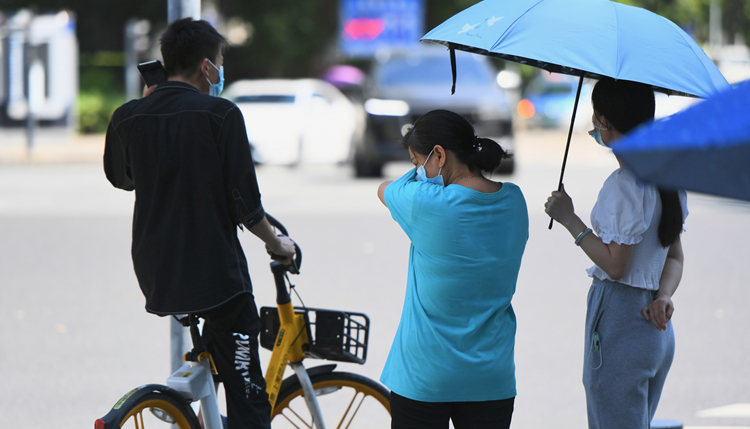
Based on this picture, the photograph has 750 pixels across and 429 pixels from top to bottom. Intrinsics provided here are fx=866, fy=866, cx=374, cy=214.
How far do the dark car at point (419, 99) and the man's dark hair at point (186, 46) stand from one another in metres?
9.90

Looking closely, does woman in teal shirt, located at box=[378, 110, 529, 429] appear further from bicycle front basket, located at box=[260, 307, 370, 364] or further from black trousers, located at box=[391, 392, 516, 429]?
bicycle front basket, located at box=[260, 307, 370, 364]

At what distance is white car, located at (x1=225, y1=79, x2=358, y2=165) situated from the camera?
1540 cm

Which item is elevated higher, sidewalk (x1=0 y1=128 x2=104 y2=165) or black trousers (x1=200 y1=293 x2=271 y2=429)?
black trousers (x1=200 y1=293 x2=271 y2=429)

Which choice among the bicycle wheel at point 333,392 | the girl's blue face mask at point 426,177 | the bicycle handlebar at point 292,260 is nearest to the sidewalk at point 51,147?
the bicycle wheel at point 333,392

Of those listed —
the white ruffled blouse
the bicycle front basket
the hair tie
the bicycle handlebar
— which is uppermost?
the hair tie

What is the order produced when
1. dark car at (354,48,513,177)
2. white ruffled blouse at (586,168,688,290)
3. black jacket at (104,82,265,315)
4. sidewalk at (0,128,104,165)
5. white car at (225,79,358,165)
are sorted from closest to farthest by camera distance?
white ruffled blouse at (586,168,688,290) < black jacket at (104,82,265,315) < dark car at (354,48,513,177) < white car at (225,79,358,165) < sidewalk at (0,128,104,165)

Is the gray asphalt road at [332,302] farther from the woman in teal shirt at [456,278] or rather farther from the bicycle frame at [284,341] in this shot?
the bicycle frame at [284,341]

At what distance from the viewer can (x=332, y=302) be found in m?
6.43

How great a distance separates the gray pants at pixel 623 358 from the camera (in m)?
2.57

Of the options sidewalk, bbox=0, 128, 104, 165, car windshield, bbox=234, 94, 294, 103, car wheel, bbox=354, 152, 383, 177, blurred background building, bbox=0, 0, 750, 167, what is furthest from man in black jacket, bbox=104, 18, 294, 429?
sidewalk, bbox=0, 128, 104, 165

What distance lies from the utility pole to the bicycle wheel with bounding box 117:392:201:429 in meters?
0.67

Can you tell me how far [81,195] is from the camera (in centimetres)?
1213

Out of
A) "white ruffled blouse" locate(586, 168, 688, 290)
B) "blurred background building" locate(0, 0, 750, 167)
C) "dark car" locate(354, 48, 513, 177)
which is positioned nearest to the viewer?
"white ruffled blouse" locate(586, 168, 688, 290)

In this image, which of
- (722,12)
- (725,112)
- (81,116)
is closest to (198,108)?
(725,112)
